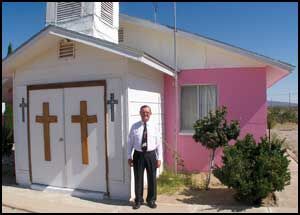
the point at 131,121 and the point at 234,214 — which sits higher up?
the point at 131,121

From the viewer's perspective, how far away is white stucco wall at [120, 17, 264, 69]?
30.6ft

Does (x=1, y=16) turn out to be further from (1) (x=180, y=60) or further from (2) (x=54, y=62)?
(1) (x=180, y=60)

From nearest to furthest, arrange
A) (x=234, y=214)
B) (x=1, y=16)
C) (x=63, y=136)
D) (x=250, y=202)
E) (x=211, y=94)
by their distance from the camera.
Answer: (x=234, y=214) → (x=250, y=202) → (x=1, y=16) → (x=63, y=136) → (x=211, y=94)

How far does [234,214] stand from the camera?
5.99m

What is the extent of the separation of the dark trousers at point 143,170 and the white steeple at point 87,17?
3412 millimetres

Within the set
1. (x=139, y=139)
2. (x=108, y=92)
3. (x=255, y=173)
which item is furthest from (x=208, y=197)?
(x=108, y=92)

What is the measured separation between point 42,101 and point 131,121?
7.88 feet

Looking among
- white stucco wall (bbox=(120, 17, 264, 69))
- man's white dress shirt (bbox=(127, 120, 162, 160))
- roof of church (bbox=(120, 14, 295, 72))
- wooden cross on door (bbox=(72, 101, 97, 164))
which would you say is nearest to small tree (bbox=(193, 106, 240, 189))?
man's white dress shirt (bbox=(127, 120, 162, 160))

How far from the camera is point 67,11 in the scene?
8.75 meters

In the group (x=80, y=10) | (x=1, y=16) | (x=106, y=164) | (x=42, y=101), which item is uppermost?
(x=80, y=10)

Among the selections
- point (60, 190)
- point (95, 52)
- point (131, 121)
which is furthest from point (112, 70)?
point (60, 190)

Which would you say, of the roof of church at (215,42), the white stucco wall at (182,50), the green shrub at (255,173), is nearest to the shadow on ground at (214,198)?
the green shrub at (255,173)

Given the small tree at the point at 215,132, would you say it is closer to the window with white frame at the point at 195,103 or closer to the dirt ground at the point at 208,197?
the dirt ground at the point at 208,197

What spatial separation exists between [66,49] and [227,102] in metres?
4.51
